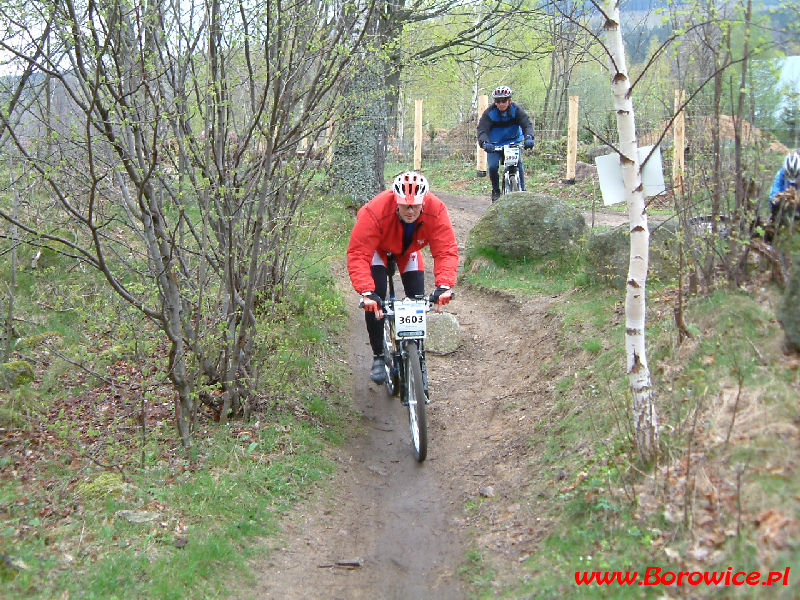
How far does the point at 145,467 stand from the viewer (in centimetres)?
517

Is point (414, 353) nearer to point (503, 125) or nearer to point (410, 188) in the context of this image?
point (410, 188)

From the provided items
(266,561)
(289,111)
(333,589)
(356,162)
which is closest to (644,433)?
(333,589)

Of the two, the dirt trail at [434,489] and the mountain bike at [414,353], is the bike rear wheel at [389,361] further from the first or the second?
the mountain bike at [414,353]

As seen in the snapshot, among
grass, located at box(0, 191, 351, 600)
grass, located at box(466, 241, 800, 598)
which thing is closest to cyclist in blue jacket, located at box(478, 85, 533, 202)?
grass, located at box(0, 191, 351, 600)

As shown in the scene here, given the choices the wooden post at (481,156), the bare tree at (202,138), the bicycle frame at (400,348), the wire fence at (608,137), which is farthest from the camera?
the wooden post at (481,156)

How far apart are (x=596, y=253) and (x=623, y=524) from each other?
4144mm

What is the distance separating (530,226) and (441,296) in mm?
4117

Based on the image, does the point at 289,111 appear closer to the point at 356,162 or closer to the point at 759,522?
the point at 759,522

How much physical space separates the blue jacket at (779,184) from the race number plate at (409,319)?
2709 millimetres

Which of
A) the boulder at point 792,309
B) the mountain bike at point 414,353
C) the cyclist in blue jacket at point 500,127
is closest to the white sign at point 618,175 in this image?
the boulder at point 792,309

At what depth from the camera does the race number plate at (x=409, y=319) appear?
571 cm

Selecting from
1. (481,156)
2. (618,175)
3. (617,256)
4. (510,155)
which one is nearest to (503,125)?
(510,155)

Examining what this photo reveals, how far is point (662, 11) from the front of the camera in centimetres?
443

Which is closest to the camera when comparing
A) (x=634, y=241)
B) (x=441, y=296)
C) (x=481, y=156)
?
(x=634, y=241)
